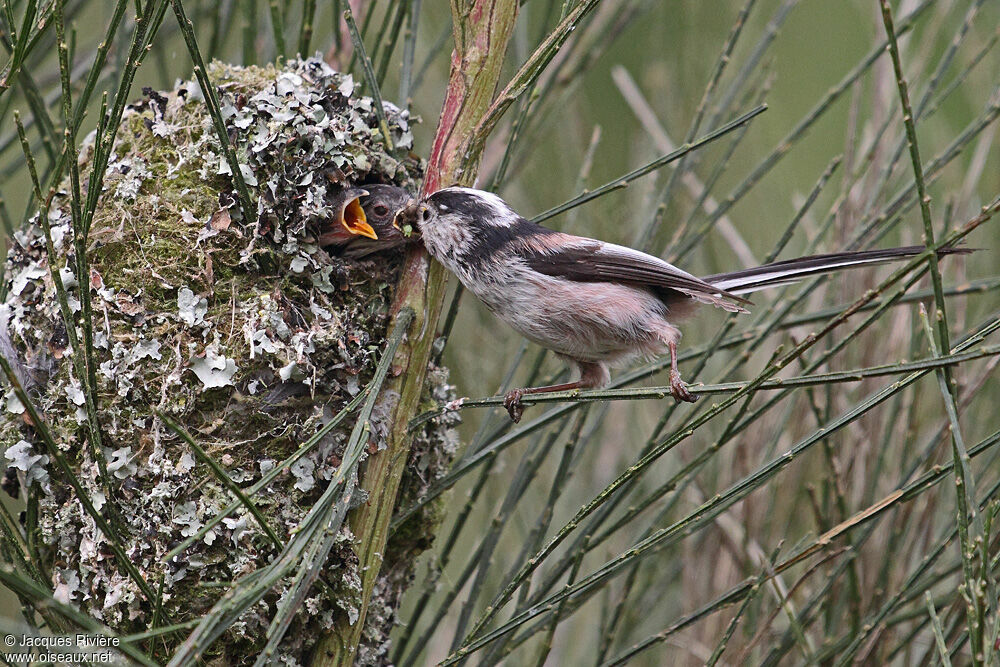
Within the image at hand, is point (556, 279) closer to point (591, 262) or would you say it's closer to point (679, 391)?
point (591, 262)

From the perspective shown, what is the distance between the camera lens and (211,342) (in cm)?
252

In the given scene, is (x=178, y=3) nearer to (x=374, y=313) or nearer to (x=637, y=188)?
(x=374, y=313)

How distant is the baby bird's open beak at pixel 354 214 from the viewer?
9.15 feet

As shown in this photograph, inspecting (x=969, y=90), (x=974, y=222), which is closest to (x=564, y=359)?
(x=974, y=222)

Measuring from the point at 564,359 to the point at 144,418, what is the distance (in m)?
1.25

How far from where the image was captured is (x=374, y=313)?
8.91 feet

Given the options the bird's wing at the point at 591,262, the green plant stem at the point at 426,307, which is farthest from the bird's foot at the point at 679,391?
the green plant stem at the point at 426,307

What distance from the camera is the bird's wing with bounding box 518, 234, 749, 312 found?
104 inches

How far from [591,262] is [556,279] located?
117mm

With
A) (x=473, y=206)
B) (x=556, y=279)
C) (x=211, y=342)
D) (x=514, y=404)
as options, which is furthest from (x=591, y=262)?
(x=211, y=342)

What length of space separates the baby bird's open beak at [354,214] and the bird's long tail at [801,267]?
1.05 m

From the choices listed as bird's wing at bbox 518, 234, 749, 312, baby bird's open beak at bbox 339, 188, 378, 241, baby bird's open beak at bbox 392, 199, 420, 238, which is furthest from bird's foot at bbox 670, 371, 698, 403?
baby bird's open beak at bbox 339, 188, 378, 241

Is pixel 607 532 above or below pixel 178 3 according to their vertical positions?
below

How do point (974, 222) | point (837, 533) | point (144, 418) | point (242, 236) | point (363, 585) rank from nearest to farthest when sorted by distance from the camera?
1. point (974, 222)
2. point (837, 533)
3. point (363, 585)
4. point (144, 418)
5. point (242, 236)
